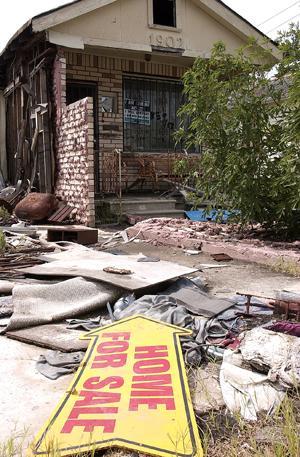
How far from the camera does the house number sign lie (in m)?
10.7

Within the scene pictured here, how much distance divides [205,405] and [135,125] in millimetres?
10364

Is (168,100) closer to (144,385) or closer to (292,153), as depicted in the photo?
(292,153)

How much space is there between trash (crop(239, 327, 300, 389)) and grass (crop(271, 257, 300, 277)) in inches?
100

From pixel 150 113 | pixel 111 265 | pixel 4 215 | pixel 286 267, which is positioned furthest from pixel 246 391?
pixel 150 113

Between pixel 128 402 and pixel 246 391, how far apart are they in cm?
59

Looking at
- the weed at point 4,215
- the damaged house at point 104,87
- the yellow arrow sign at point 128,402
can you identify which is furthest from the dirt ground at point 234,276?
the weed at point 4,215

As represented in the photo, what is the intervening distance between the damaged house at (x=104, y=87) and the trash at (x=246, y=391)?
6511 millimetres

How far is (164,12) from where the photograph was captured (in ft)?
37.0

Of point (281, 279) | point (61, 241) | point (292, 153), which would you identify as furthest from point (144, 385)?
point (61, 241)

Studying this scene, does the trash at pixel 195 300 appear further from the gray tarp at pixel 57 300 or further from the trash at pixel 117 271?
the gray tarp at pixel 57 300

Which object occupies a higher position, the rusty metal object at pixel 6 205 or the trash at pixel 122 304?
the rusty metal object at pixel 6 205

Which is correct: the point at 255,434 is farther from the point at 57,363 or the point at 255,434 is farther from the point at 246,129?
the point at 246,129

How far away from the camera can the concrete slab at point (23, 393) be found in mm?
1958

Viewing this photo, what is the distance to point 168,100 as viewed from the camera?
1228 cm
